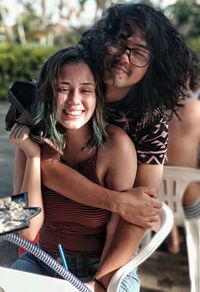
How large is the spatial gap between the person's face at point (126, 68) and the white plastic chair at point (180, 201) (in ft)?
2.73

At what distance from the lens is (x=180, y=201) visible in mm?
2291

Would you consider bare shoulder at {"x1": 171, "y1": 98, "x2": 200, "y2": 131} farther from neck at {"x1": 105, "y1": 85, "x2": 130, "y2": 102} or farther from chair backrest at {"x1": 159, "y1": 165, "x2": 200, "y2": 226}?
neck at {"x1": 105, "y1": 85, "x2": 130, "y2": 102}

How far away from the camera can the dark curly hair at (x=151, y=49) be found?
56.6 inches

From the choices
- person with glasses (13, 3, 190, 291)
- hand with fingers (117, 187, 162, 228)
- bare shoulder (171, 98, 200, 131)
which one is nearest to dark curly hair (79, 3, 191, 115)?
person with glasses (13, 3, 190, 291)

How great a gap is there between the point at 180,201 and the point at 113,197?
3.13 feet

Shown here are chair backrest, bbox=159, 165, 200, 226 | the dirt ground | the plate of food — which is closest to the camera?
the plate of food

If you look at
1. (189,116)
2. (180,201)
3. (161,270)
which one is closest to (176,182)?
(180,201)

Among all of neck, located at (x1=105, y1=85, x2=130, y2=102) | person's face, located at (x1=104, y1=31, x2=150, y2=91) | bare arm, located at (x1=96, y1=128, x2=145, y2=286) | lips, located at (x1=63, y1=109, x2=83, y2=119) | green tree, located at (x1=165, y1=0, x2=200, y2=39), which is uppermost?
person's face, located at (x1=104, y1=31, x2=150, y2=91)

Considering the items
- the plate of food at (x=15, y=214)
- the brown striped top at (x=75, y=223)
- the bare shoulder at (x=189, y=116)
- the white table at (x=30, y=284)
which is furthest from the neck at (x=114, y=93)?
the bare shoulder at (x=189, y=116)

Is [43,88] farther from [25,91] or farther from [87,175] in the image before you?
[87,175]

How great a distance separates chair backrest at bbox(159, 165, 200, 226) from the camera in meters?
2.17

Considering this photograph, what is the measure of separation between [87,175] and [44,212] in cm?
23

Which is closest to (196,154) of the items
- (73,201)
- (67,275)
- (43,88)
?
(73,201)

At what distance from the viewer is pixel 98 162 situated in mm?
1455
